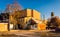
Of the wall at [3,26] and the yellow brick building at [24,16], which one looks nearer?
the wall at [3,26]

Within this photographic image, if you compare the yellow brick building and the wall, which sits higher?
the yellow brick building

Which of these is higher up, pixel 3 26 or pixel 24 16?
pixel 24 16

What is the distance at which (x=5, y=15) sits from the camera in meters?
57.5

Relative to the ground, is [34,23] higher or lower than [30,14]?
lower

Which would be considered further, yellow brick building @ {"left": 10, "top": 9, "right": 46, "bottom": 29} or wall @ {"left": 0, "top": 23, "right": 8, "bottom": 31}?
yellow brick building @ {"left": 10, "top": 9, "right": 46, "bottom": 29}

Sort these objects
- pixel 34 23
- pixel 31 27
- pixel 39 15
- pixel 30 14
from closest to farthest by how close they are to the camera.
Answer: pixel 31 27, pixel 34 23, pixel 30 14, pixel 39 15

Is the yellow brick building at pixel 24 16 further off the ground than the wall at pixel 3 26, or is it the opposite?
the yellow brick building at pixel 24 16

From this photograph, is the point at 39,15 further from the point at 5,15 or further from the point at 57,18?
the point at 5,15

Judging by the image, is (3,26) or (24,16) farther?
(24,16)

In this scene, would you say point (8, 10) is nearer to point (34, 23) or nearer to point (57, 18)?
point (34, 23)

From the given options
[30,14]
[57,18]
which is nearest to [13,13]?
[30,14]

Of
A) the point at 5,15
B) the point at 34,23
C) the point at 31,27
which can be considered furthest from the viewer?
the point at 5,15

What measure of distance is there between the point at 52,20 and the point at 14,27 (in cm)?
3181

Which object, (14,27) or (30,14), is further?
(30,14)
